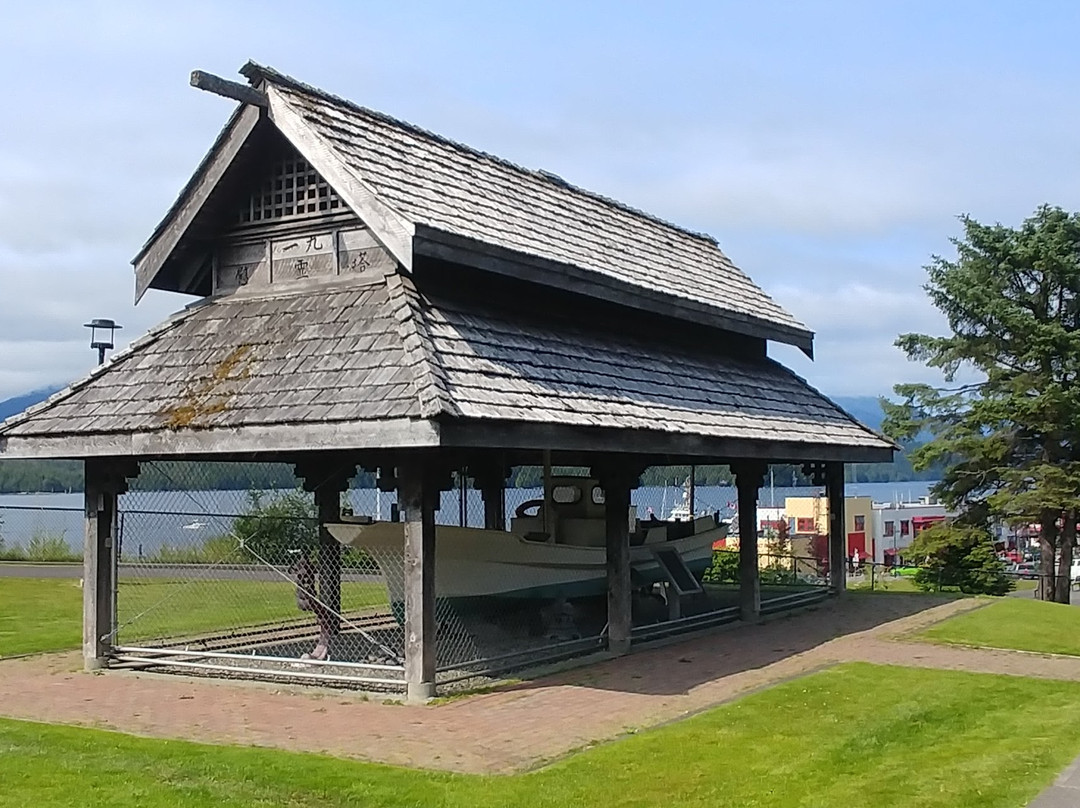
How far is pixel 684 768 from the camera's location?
8938 mm

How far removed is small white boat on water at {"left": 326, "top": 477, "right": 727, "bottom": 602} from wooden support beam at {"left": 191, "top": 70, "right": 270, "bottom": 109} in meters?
4.82

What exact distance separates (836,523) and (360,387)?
1261 cm

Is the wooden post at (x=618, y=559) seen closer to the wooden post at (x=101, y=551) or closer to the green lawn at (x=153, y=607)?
the wooden post at (x=101, y=551)

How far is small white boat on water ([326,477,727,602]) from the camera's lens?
14.2 m

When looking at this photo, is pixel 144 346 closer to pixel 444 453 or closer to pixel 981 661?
pixel 444 453

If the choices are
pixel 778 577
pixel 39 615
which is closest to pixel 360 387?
pixel 39 615

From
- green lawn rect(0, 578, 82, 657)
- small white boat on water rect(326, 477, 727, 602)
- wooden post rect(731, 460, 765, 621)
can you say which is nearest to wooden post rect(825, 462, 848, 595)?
small white boat on water rect(326, 477, 727, 602)

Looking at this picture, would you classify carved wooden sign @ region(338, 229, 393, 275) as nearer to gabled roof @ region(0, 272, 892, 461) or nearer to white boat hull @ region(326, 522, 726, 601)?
gabled roof @ region(0, 272, 892, 461)

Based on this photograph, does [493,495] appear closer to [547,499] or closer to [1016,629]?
[547,499]

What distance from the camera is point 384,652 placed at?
603 inches

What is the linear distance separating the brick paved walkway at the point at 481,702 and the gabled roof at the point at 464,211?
15.0ft

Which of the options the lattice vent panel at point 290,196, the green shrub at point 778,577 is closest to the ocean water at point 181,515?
the green shrub at point 778,577

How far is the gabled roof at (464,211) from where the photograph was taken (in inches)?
517

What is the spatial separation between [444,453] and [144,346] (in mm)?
3939
